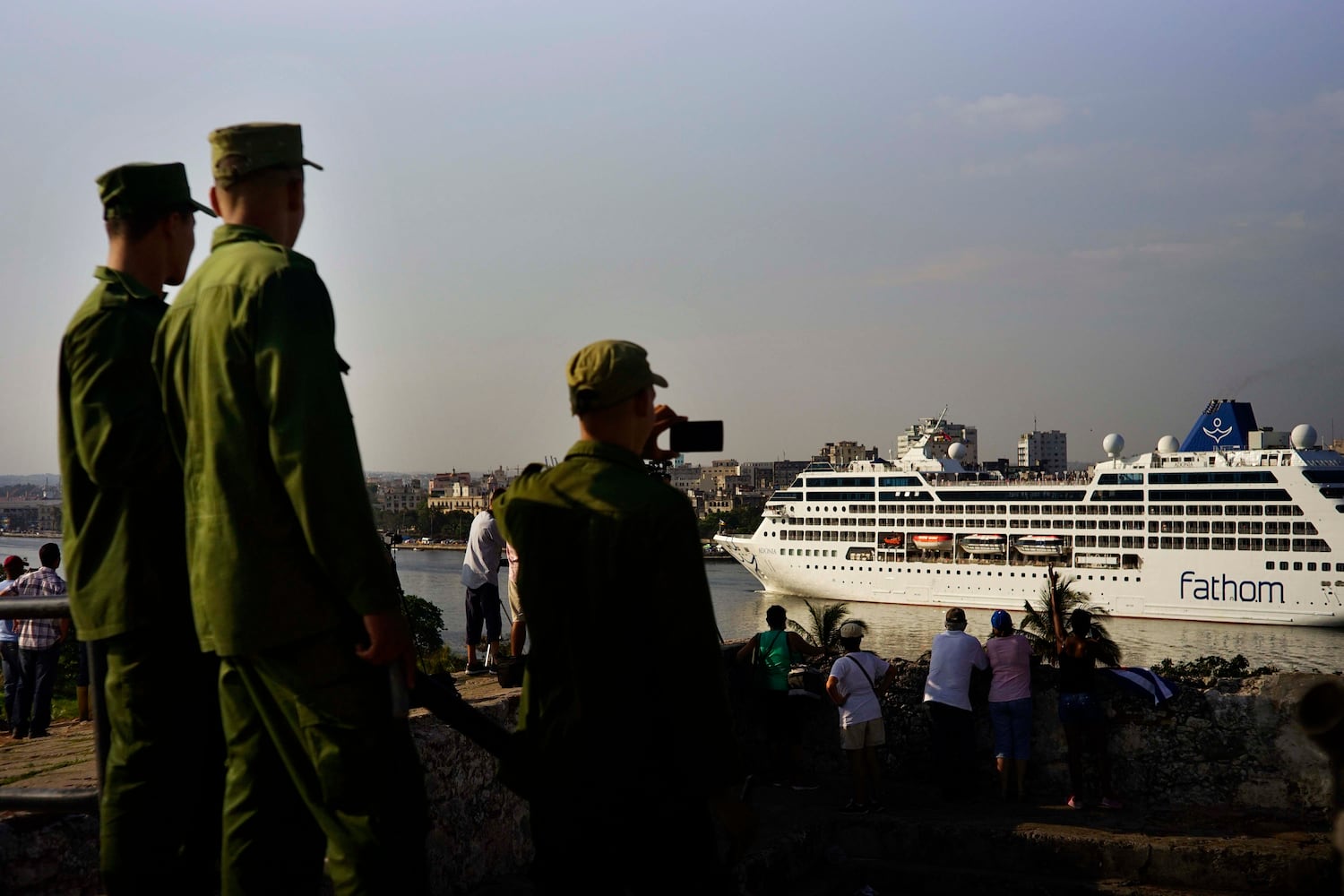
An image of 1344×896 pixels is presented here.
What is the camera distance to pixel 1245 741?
18.0ft

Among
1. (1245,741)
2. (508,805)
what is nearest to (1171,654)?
(1245,741)

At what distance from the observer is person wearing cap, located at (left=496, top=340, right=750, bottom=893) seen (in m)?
2.18

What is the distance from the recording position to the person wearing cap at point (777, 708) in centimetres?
618

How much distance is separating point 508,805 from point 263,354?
2375mm

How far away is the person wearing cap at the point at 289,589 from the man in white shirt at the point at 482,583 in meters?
5.95

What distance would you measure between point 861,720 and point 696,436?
11.5 ft

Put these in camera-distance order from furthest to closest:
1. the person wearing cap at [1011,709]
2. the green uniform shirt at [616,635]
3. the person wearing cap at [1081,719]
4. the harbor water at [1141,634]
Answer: the harbor water at [1141,634] < the person wearing cap at [1011,709] < the person wearing cap at [1081,719] < the green uniform shirt at [616,635]

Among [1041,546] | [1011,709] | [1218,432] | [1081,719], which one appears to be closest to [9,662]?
[1011,709]

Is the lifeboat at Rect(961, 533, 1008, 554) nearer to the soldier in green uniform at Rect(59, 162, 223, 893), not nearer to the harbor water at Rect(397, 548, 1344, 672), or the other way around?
the harbor water at Rect(397, 548, 1344, 672)

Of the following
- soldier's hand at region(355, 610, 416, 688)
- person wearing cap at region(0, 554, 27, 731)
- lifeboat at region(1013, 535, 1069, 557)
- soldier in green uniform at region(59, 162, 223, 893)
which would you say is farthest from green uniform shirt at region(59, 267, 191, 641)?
lifeboat at region(1013, 535, 1069, 557)

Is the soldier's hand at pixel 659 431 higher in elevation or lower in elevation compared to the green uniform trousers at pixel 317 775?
higher

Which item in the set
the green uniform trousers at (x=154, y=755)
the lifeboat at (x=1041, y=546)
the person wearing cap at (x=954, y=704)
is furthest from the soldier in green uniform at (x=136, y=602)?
the lifeboat at (x=1041, y=546)

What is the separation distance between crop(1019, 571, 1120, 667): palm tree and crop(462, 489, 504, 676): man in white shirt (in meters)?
3.94

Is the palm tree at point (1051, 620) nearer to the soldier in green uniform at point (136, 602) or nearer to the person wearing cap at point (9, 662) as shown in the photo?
the soldier in green uniform at point (136, 602)
